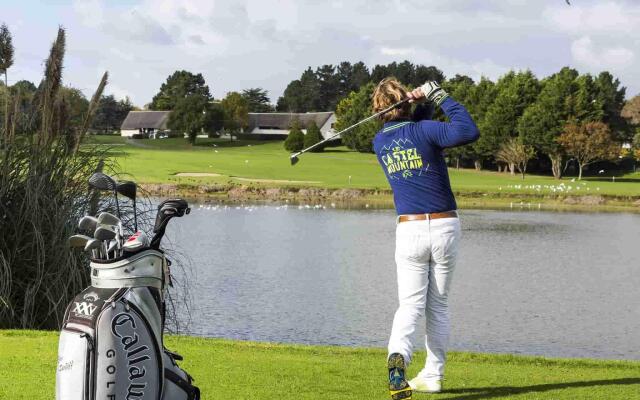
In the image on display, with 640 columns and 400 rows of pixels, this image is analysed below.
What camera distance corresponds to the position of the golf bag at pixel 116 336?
3936 mm

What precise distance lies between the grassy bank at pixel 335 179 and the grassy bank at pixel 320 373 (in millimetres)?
26708

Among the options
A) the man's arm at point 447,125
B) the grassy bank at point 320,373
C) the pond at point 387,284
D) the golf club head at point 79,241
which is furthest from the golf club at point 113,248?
the pond at point 387,284

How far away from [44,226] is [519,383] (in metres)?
5.25

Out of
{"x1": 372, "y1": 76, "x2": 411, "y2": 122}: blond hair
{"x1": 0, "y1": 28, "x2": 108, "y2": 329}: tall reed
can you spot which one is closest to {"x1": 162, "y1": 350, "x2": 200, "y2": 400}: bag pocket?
{"x1": 372, "y1": 76, "x2": 411, "y2": 122}: blond hair

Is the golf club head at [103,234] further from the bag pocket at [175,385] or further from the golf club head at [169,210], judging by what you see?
the bag pocket at [175,385]

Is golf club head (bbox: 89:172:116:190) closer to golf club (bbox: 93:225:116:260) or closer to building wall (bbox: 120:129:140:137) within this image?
golf club (bbox: 93:225:116:260)

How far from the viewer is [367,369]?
658cm

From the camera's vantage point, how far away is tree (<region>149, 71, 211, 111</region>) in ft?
437

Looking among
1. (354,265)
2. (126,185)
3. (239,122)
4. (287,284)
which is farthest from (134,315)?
(239,122)

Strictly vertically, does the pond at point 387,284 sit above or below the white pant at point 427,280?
below

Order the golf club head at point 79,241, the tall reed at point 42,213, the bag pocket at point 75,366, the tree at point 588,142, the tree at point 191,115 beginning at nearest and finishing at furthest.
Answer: the bag pocket at point 75,366 < the golf club head at point 79,241 < the tall reed at point 42,213 < the tree at point 588,142 < the tree at point 191,115

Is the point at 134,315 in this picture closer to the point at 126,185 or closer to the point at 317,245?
the point at 126,185

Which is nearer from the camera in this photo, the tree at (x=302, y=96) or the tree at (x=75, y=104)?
the tree at (x=75, y=104)

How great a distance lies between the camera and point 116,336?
3943 mm
